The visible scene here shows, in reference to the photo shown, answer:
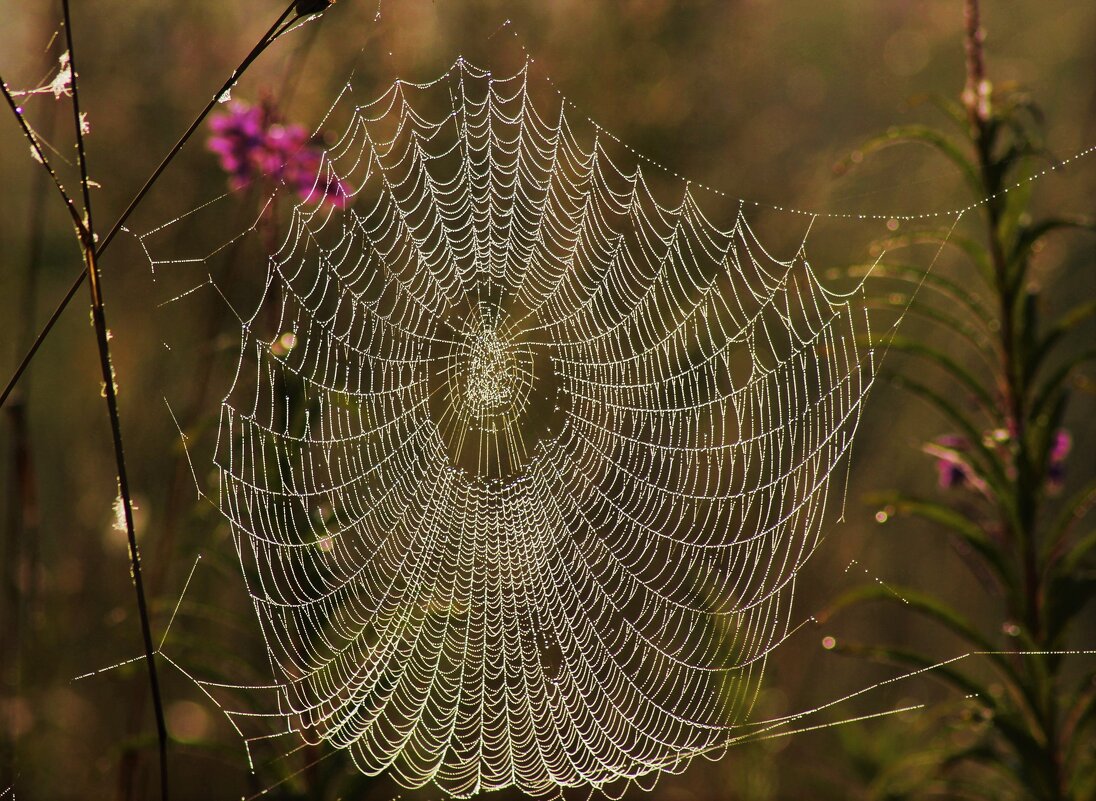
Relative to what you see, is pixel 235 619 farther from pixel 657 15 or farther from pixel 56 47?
pixel 657 15

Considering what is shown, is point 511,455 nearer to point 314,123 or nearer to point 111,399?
point 314,123

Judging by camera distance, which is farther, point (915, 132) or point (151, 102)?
point (151, 102)

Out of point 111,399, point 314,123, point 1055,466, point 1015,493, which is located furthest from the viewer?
point 314,123

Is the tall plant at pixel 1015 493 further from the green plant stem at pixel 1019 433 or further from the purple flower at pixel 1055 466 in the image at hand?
the purple flower at pixel 1055 466

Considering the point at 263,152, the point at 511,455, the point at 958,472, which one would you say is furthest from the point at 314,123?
the point at 958,472

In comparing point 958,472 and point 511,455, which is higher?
point 511,455

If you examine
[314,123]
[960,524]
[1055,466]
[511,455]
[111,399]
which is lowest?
[960,524]

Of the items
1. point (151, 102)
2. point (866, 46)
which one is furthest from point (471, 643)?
point (866, 46)
